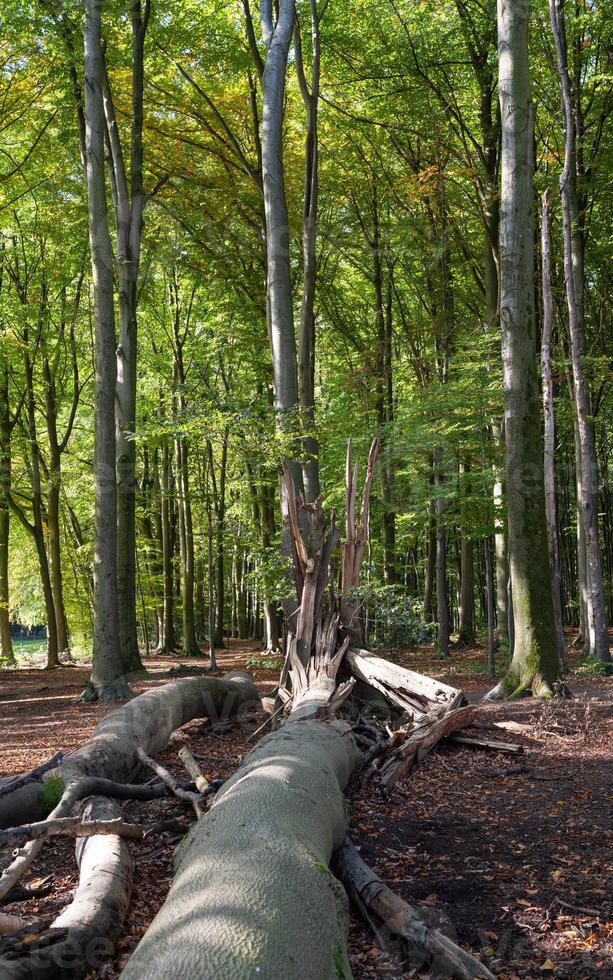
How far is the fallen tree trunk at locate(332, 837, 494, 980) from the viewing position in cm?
276

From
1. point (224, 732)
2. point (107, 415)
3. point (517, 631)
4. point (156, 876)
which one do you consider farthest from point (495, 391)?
point (156, 876)

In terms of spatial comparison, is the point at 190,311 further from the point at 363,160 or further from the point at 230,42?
the point at 230,42

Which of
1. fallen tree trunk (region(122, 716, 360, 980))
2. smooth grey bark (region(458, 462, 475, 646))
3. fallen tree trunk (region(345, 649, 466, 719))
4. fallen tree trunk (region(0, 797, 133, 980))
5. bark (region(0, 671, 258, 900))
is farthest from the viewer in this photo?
smooth grey bark (region(458, 462, 475, 646))

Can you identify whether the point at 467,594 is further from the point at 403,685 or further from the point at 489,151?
the point at 403,685

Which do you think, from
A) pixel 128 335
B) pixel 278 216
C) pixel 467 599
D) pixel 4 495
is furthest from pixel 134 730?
pixel 4 495

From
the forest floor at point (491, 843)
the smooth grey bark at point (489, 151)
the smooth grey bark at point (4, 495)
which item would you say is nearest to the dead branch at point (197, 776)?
the forest floor at point (491, 843)

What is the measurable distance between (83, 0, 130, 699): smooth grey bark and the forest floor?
3365 millimetres

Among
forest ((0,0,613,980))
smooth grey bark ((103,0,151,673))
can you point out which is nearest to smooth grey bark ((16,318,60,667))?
forest ((0,0,613,980))

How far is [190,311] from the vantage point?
79.8ft

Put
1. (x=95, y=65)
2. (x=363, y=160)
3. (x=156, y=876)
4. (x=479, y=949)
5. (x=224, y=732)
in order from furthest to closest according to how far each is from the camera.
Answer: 1. (x=363, y=160)
2. (x=95, y=65)
3. (x=224, y=732)
4. (x=156, y=876)
5. (x=479, y=949)

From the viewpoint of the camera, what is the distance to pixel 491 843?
4.39 m

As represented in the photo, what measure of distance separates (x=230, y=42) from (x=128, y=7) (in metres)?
2.54

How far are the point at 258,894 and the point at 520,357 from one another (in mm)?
8539

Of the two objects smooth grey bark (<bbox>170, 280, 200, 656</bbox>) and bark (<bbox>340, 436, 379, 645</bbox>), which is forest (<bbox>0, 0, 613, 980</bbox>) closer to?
bark (<bbox>340, 436, 379, 645</bbox>)
